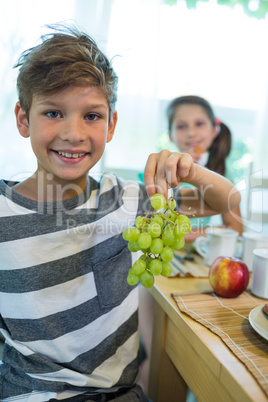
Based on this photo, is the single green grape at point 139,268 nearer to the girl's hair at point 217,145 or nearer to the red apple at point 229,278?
the red apple at point 229,278

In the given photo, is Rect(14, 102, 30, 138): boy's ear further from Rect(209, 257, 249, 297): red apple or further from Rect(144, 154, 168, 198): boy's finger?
Rect(209, 257, 249, 297): red apple

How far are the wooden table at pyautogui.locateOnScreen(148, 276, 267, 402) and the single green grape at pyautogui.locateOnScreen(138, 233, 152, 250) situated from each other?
0.68 ft

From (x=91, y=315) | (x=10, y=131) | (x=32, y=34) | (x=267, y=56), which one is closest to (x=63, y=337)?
(x=91, y=315)

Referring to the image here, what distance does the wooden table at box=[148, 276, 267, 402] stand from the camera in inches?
20.5

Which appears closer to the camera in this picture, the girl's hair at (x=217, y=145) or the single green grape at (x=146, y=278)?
the single green grape at (x=146, y=278)

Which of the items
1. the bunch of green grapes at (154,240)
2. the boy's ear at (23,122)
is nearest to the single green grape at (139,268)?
the bunch of green grapes at (154,240)

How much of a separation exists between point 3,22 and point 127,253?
167 cm

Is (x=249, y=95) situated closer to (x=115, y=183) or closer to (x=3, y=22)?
(x=3, y=22)

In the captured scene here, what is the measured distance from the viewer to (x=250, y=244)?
3.32ft

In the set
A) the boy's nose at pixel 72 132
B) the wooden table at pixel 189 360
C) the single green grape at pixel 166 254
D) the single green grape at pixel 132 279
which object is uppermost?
the boy's nose at pixel 72 132

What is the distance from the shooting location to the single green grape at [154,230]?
0.60 metres

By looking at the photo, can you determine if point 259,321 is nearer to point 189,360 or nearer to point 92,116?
point 189,360

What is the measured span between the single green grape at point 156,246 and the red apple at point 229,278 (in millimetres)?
252

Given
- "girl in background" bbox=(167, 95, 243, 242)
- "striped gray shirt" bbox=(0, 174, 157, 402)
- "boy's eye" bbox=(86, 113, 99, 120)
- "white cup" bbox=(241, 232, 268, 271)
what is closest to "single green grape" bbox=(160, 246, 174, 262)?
"striped gray shirt" bbox=(0, 174, 157, 402)
